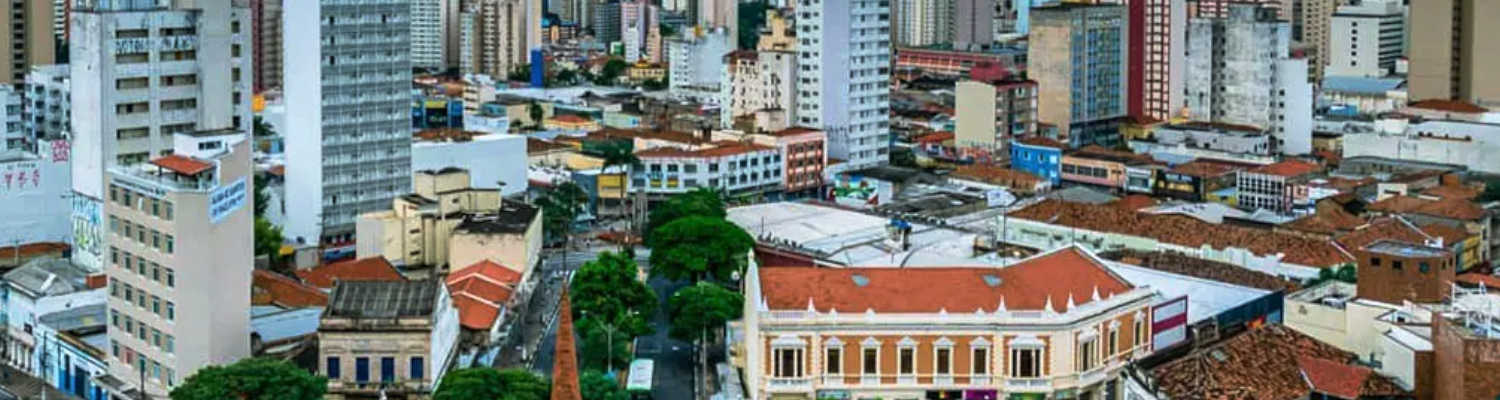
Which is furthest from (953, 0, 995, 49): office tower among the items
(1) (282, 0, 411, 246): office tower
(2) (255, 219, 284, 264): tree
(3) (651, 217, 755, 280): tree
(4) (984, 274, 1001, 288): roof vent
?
(4) (984, 274, 1001, 288): roof vent

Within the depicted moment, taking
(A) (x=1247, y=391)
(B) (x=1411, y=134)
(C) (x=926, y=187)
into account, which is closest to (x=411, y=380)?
(A) (x=1247, y=391)

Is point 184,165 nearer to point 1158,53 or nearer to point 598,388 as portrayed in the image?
point 598,388

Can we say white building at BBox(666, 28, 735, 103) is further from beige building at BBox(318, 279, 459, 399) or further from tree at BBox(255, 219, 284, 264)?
beige building at BBox(318, 279, 459, 399)

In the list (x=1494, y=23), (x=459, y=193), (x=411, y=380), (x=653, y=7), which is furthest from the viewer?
(x=653, y=7)

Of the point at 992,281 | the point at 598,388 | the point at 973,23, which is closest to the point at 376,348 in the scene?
the point at 598,388

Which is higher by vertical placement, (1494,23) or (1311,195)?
(1494,23)

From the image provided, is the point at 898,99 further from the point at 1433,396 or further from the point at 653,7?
the point at 1433,396
